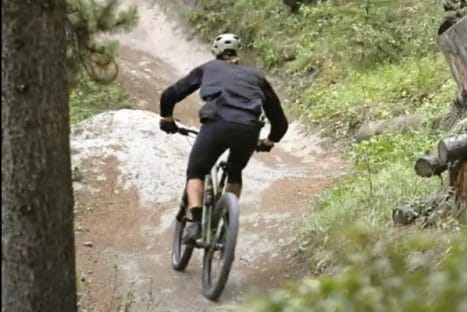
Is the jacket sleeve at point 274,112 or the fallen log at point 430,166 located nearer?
the fallen log at point 430,166

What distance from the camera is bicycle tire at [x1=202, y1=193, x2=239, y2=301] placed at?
5707 millimetres

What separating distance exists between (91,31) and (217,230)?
322cm

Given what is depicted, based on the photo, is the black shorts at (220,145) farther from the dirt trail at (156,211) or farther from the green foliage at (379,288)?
the green foliage at (379,288)

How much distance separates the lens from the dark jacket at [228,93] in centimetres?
579

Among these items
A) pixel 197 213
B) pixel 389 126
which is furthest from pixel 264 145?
pixel 389 126

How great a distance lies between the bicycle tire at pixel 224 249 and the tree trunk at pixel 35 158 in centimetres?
178

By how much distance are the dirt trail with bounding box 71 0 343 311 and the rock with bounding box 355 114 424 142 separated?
44 cm

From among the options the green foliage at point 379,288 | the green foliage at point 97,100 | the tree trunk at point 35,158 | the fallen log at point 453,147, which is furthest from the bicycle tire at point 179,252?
the green foliage at point 97,100

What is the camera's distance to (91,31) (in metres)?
8.50

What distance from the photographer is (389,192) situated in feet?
23.0

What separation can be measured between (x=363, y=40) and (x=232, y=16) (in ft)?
13.1

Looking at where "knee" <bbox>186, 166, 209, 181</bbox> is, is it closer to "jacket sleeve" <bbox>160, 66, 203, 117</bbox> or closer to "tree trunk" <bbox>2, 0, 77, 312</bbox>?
"jacket sleeve" <bbox>160, 66, 203, 117</bbox>

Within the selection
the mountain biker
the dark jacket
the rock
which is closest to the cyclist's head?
the mountain biker

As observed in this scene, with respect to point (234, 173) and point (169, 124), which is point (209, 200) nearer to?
point (234, 173)
